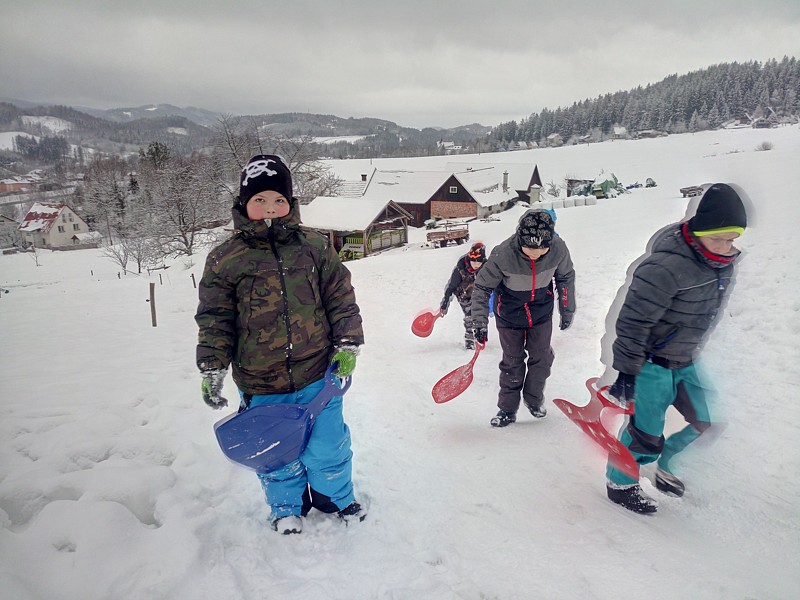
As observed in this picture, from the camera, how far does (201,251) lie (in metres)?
33.4

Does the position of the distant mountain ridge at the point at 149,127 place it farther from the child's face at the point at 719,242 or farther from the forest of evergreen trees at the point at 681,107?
the forest of evergreen trees at the point at 681,107

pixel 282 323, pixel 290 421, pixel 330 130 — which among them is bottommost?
pixel 290 421

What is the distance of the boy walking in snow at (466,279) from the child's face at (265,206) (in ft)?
13.6

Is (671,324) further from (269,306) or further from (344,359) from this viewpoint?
(269,306)

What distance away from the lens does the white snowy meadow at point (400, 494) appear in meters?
1.98

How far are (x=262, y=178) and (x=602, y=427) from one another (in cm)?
301

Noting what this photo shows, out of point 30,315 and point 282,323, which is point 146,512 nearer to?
point 282,323

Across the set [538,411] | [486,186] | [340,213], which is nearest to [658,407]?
[538,411]

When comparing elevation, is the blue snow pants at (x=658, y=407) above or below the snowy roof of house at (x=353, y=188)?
below

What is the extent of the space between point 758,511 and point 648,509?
667 millimetres

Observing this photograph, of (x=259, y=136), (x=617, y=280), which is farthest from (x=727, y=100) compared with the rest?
(x=617, y=280)

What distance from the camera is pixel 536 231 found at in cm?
326

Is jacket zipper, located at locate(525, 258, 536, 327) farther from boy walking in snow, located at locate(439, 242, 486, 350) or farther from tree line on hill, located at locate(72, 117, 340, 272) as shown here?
tree line on hill, located at locate(72, 117, 340, 272)

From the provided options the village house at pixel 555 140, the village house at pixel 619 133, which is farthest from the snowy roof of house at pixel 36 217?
the village house at pixel 555 140
